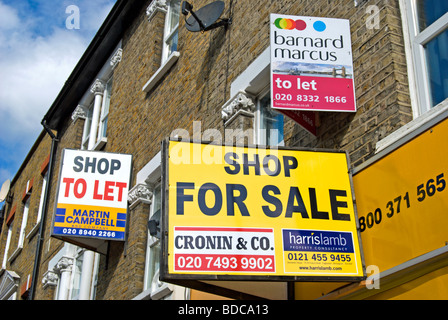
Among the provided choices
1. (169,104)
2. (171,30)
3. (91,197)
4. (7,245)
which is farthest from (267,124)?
(7,245)

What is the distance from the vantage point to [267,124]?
7750mm

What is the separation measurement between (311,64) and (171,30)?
5870 millimetres

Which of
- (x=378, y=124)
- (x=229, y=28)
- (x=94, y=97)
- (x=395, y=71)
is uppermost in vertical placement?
(x=94, y=97)

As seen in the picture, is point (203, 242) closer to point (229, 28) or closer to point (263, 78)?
point (263, 78)

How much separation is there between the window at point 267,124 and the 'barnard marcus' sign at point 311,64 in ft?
4.63

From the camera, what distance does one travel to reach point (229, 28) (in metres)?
8.79

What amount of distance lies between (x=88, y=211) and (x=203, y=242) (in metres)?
5.53

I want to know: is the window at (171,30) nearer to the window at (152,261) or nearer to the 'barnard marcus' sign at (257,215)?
the window at (152,261)

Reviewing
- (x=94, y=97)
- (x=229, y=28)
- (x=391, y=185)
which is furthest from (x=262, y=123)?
(x=94, y=97)

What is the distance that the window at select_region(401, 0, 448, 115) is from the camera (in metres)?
5.33

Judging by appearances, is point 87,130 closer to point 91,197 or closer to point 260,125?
point 91,197

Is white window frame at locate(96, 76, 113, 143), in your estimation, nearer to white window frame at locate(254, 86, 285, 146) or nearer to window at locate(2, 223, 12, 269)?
white window frame at locate(254, 86, 285, 146)
